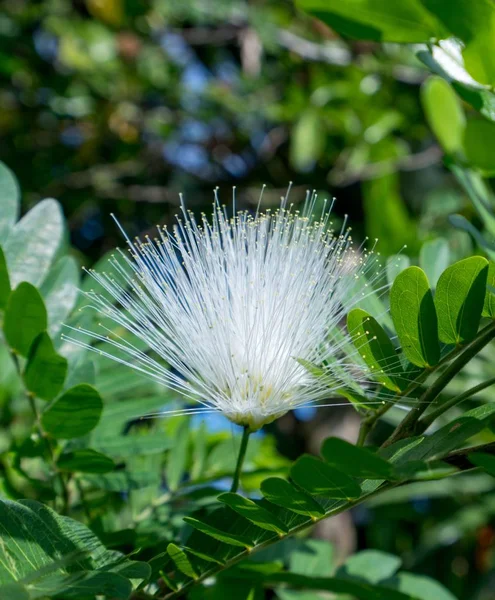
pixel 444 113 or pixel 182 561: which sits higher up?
pixel 444 113

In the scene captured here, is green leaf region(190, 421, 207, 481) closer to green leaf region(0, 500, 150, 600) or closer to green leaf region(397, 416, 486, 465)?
green leaf region(0, 500, 150, 600)

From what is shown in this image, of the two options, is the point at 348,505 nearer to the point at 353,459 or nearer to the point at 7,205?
the point at 353,459

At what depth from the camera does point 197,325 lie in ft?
3.26

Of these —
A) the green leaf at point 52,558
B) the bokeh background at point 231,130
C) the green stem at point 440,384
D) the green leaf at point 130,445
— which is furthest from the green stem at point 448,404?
the bokeh background at point 231,130

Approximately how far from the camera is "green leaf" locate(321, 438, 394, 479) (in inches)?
27.5

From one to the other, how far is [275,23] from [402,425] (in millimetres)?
2779

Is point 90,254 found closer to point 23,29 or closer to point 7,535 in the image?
point 23,29

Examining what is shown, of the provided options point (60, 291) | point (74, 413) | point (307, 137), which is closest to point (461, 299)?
point (74, 413)

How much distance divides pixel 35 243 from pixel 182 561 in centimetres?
56

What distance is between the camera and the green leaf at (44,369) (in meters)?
1.01

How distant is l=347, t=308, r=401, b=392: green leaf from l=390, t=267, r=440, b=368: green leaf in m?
0.03

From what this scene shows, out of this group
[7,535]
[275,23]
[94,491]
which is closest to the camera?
[7,535]

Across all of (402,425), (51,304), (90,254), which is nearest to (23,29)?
(90,254)

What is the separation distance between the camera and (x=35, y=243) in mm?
1206
